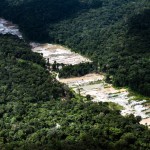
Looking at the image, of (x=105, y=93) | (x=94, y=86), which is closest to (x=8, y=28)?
(x=94, y=86)

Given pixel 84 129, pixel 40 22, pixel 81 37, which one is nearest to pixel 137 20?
pixel 81 37

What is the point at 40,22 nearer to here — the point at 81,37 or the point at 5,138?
the point at 81,37

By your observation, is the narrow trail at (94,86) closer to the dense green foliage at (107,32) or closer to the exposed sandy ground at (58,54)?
the exposed sandy ground at (58,54)

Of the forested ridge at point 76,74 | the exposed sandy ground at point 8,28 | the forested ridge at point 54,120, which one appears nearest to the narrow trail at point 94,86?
the forested ridge at point 76,74

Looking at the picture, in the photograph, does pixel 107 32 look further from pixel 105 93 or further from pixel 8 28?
pixel 105 93

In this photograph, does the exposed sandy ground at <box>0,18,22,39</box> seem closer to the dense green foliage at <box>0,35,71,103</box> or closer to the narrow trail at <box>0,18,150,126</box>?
the narrow trail at <box>0,18,150,126</box>

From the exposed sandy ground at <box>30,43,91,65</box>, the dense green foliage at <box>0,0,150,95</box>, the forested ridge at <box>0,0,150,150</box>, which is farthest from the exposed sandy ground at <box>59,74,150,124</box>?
the exposed sandy ground at <box>30,43,91,65</box>

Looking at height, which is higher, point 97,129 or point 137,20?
point 137,20
